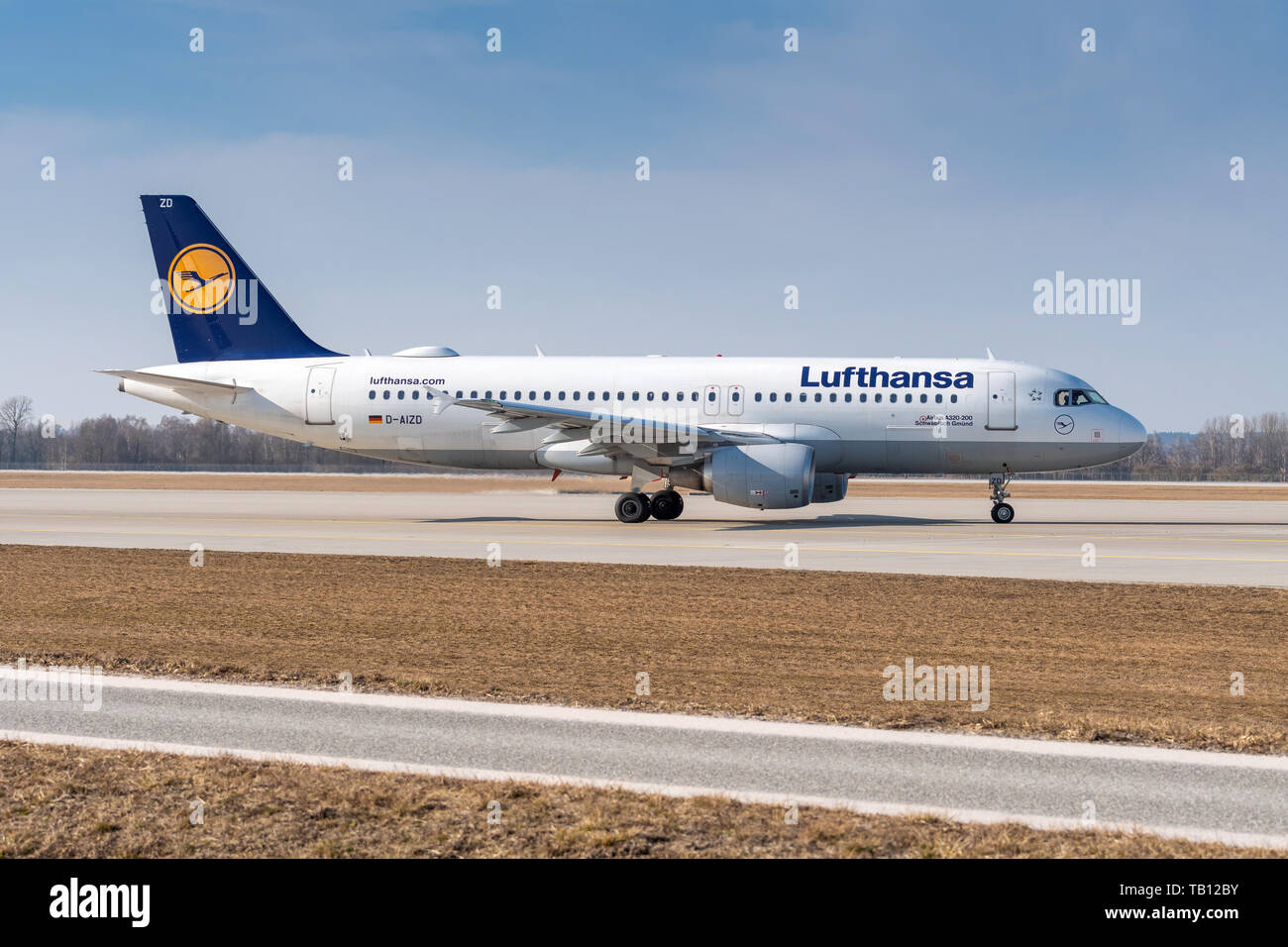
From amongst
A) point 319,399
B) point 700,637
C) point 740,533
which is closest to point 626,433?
point 740,533

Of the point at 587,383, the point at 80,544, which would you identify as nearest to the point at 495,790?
the point at 80,544

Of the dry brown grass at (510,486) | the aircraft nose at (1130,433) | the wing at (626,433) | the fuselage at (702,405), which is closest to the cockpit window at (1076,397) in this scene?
the fuselage at (702,405)

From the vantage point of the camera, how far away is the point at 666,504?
3303 centimetres

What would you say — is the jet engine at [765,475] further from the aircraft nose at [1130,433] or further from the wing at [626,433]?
the aircraft nose at [1130,433]

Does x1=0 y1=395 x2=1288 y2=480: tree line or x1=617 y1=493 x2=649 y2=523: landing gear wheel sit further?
x1=0 y1=395 x2=1288 y2=480: tree line

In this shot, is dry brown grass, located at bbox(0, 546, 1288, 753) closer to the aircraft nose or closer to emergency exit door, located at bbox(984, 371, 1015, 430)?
emergency exit door, located at bbox(984, 371, 1015, 430)

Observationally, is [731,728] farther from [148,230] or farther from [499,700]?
[148,230]

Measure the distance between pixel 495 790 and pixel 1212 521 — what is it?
108 feet

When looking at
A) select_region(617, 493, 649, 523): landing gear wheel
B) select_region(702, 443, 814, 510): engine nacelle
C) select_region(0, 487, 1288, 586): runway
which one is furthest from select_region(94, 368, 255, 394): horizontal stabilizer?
select_region(702, 443, 814, 510): engine nacelle

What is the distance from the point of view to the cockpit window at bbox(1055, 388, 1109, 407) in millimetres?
32250

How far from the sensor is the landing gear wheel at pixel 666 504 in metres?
32.9

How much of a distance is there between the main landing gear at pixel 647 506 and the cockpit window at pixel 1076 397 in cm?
1175

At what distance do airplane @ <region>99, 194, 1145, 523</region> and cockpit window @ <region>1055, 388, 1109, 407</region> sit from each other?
42 millimetres
